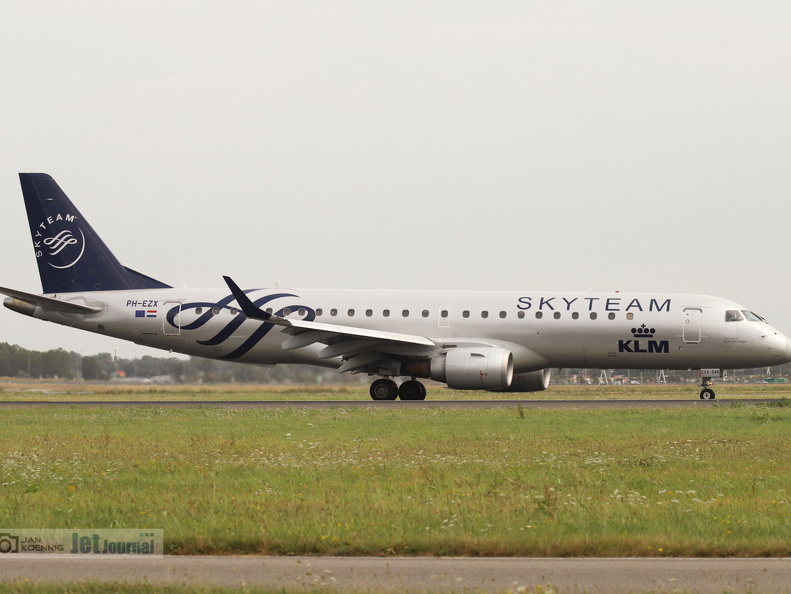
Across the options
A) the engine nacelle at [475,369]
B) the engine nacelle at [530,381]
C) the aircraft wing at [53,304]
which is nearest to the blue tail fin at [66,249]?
the aircraft wing at [53,304]

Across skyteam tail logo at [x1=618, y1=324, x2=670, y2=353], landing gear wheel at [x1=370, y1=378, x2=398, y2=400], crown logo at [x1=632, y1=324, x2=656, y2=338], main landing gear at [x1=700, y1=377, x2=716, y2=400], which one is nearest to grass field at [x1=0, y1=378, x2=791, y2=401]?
landing gear wheel at [x1=370, y1=378, x2=398, y2=400]

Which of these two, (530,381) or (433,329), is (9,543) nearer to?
(433,329)

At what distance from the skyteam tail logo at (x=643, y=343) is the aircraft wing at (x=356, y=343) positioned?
6117 millimetres

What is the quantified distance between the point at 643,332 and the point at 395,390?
8267mm

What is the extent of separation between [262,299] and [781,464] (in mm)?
23216

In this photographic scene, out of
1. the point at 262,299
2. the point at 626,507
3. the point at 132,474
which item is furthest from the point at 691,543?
the point at 262,299

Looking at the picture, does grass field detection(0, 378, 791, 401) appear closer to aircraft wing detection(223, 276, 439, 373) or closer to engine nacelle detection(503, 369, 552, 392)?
engine nacelle detection(503, 369, 552, 392)

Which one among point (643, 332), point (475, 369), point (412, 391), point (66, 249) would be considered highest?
point (66, 249)

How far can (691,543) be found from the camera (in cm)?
923

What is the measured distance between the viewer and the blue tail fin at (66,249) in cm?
3772

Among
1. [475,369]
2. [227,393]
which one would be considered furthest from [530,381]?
[227,393]

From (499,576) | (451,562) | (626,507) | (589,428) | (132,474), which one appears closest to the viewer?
(499,576)

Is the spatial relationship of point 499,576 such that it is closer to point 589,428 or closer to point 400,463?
point 400,463

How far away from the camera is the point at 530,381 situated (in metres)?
37.5
